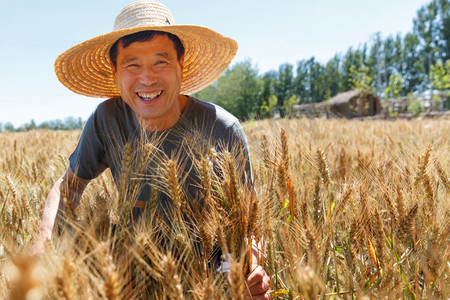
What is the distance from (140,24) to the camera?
1.52 meters

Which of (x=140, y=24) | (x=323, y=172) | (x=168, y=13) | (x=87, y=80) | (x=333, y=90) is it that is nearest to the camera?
(x=323, y=172)

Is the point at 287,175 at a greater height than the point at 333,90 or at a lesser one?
lesser

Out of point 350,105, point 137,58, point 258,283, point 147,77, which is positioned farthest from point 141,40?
point 350,105

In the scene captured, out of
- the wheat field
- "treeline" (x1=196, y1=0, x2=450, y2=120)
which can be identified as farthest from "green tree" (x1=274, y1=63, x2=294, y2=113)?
the wheat field

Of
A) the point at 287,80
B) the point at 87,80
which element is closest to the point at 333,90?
the point at 287,80

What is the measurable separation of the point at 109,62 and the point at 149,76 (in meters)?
0.60

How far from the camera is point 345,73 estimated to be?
50594 millimetres

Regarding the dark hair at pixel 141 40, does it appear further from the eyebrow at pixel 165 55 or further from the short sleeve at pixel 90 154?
the short sleeve at pixel 90 154

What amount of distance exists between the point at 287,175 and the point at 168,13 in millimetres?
1187

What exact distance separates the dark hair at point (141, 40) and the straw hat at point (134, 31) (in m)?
0.04

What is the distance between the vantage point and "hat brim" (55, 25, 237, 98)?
5.53 feet

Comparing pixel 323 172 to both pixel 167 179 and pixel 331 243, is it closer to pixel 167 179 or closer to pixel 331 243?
pixel 331 243

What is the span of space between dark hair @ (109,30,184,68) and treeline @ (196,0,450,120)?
38.5 meters

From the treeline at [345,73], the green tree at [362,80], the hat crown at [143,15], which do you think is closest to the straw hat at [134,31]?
the hat crown at [143,15]
